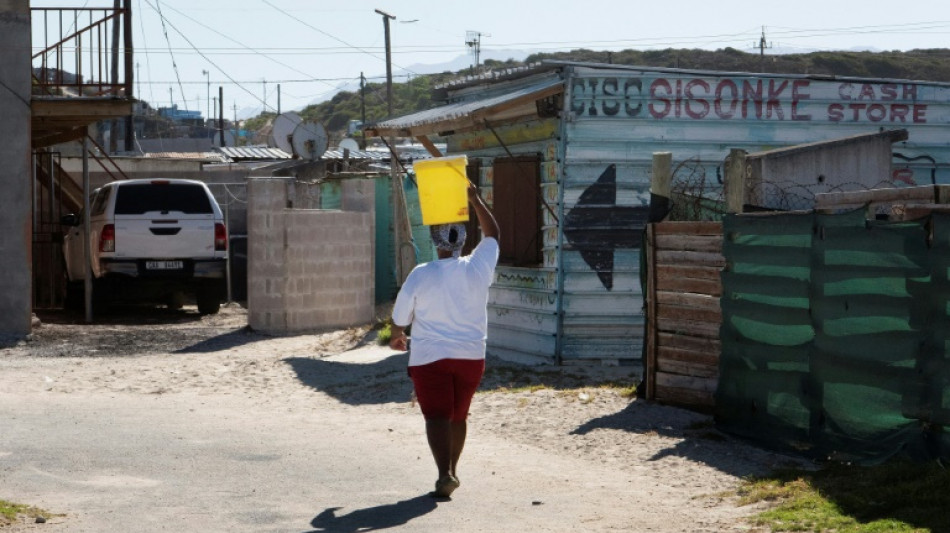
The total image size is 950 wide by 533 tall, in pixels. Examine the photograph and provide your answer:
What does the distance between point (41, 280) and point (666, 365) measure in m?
14.0

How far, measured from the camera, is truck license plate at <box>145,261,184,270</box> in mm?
19141

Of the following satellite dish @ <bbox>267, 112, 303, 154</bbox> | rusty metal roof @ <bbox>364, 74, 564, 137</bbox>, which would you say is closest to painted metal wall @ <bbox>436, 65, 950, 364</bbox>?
rusty metal roof @ <bbox>364, 74, 564, 137</bbox>

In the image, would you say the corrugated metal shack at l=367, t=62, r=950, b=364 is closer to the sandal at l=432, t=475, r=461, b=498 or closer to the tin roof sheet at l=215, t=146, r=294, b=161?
the sandal at l=432, t=475, r=461, b=498

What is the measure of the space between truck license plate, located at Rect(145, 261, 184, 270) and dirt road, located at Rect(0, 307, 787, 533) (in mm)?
4015

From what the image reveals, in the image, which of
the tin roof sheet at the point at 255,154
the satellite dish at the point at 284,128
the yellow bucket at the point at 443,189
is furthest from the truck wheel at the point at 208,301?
the tin roof sheet at the point at 255,154

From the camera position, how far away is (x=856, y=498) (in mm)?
7105

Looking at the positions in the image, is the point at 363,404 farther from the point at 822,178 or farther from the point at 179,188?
the point at 179,188

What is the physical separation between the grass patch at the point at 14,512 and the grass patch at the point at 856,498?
3.67m

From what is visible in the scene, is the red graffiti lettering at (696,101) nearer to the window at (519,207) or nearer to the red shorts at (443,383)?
the window at (519,207)

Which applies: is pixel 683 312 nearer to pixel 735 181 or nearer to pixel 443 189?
pixel 735 181

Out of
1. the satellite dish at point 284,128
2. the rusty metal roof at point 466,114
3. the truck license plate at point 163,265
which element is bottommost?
the truck license plate at point 163,265

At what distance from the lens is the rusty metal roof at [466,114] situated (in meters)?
13.2

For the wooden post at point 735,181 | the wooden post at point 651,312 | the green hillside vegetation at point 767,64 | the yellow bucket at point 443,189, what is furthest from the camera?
the green hillside vegetation at point 767,64

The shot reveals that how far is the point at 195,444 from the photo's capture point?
9.55 metres
